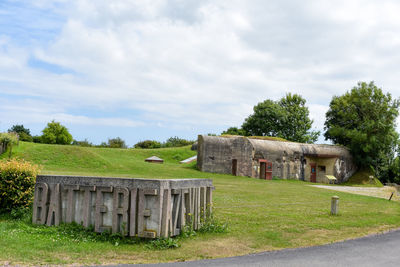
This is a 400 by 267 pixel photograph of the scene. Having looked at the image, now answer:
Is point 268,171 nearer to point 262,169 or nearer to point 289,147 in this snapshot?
point 262,169

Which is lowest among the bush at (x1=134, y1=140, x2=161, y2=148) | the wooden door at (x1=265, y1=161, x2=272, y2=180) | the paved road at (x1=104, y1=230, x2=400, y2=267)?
the paved road at (x1=104, y1=230, x2=400, y2=267)

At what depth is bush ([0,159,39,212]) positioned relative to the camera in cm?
1215

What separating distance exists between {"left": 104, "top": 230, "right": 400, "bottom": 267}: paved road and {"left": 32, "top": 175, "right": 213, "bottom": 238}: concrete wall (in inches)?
68.9

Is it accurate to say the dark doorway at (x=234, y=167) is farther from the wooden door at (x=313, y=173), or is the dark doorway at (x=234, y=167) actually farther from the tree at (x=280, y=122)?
the tree at (x=280, y=122)

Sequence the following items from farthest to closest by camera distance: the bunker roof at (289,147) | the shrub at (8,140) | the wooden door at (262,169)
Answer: the wooden door at (262,169), the bunker roof at (289,147), the shrub at (8,140)

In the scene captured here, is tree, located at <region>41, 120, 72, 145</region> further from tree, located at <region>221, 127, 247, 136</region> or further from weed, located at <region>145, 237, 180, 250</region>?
weed, located at <region>145, 237, 180, 250</region>

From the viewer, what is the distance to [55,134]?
2362 inches

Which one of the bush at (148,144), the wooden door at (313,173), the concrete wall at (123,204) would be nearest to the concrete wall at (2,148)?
the concrete wall at (123,204)

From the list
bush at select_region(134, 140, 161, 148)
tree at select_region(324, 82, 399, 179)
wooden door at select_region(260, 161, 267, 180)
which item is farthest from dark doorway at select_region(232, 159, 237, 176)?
bush at select_region(134, 140, 161, 148)

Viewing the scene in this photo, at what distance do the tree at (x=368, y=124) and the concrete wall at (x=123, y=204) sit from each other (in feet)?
140

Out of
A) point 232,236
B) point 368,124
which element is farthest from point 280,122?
point 232,236

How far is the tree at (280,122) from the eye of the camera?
230 feet

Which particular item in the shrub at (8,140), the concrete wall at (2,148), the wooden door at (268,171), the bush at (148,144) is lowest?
the wooden door at (268,171)

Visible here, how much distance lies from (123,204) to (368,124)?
45571 millimetres
